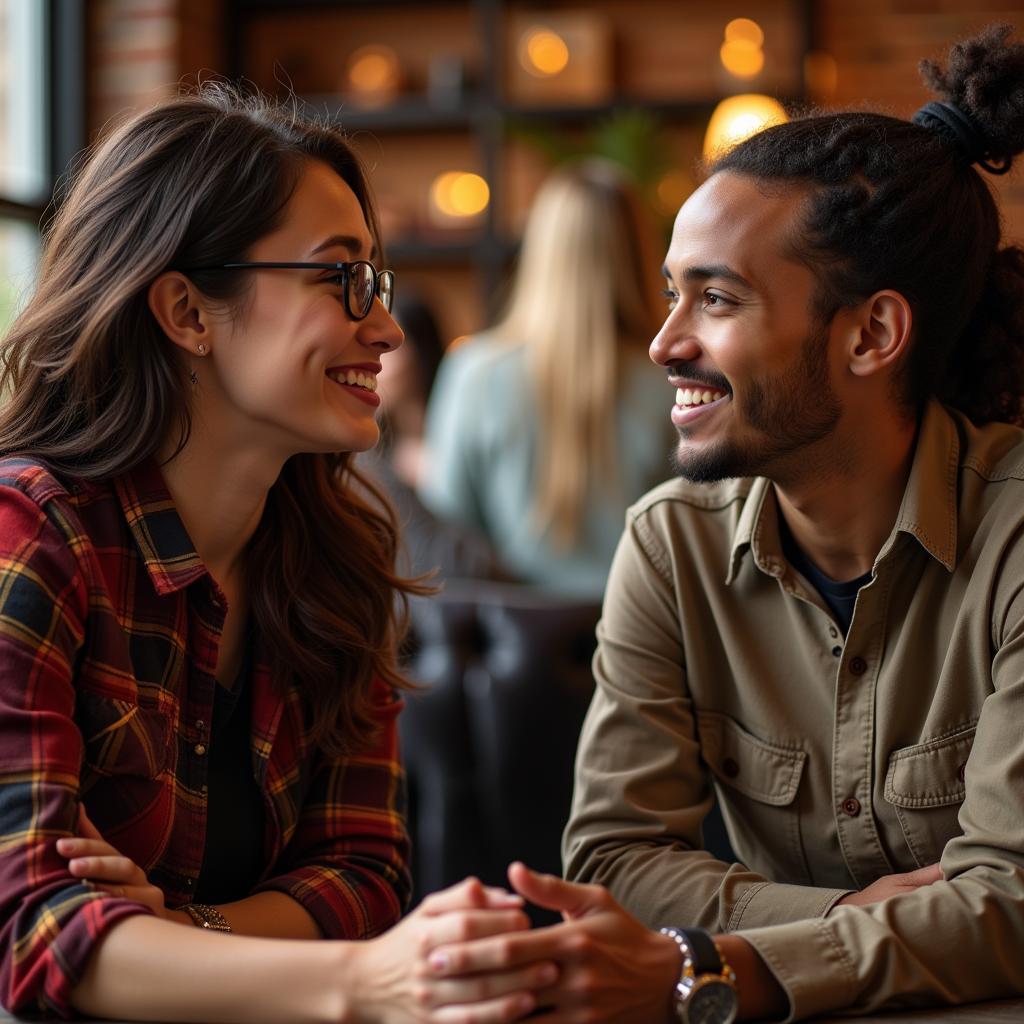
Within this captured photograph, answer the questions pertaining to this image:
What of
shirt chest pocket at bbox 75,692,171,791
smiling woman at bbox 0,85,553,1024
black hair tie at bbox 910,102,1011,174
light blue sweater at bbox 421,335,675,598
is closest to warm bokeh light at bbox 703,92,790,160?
light blue sweater at bbox 421,335,675,598

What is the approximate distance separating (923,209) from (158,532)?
877 mm

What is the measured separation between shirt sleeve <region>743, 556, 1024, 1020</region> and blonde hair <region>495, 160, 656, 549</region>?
4.68 feet

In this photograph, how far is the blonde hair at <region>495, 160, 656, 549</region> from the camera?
287 centimetres

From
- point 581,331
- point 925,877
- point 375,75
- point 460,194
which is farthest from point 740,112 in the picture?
point 925,877

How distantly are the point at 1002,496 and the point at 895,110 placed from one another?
0.48m

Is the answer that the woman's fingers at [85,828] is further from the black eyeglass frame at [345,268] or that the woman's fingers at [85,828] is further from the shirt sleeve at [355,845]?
the black eyeglass frame at [345,268]

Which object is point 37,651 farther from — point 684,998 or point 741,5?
point 741,5

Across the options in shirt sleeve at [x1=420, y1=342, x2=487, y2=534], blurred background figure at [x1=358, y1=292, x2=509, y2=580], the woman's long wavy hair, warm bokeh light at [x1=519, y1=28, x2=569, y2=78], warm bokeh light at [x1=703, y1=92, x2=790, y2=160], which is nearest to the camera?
the woman's long wavy hair

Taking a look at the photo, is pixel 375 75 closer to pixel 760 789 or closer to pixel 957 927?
pixel 760 789

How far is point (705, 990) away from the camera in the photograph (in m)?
1.25

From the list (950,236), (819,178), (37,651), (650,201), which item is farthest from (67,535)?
(650,201)

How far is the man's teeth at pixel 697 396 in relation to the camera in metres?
1.65

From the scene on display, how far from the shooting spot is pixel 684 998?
125 centimetres

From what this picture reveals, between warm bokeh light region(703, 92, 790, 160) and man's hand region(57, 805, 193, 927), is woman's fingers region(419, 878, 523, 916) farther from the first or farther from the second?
warm bokeh light region(703, 92, 790, 160)
